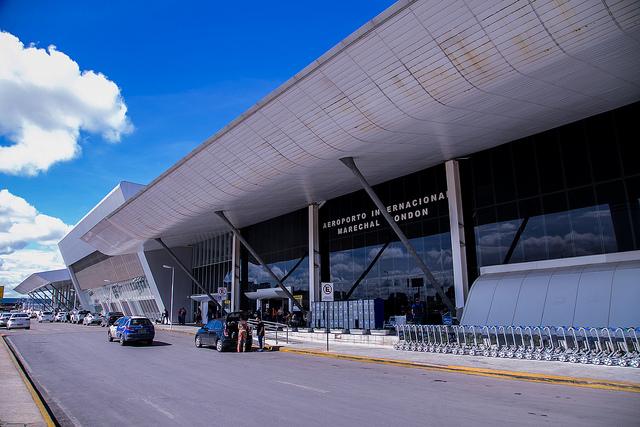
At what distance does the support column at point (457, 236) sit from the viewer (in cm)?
2392

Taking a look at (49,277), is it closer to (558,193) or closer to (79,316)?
(79,316)

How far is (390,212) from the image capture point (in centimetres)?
2930

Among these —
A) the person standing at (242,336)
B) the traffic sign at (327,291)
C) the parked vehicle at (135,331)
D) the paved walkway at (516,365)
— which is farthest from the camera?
the parked vehicle at (135,331)

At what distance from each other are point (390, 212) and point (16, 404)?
23.0m

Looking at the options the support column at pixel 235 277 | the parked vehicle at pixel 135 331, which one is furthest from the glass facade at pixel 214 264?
the parked vehicle at pixel 135 331

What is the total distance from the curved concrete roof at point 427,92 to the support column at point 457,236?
1.12 meters

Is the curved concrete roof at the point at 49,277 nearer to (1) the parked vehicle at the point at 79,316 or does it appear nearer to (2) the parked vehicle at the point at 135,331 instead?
(1) the parked vehicle at the point at 79,316

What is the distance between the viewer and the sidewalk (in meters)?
7.51

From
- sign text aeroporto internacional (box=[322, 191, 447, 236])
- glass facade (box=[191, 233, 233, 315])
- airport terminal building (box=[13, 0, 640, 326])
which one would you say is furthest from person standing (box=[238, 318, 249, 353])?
glass facade (box=[191, 233, 233, 315])

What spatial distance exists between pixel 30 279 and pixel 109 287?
5534 cm

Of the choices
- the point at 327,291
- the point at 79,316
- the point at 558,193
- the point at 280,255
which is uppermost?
the point at 558,193

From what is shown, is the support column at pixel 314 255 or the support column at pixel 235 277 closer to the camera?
the support column at pixel 314 255

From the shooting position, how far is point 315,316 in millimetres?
30859

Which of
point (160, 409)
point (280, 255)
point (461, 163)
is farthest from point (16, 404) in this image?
point (280, 255)
